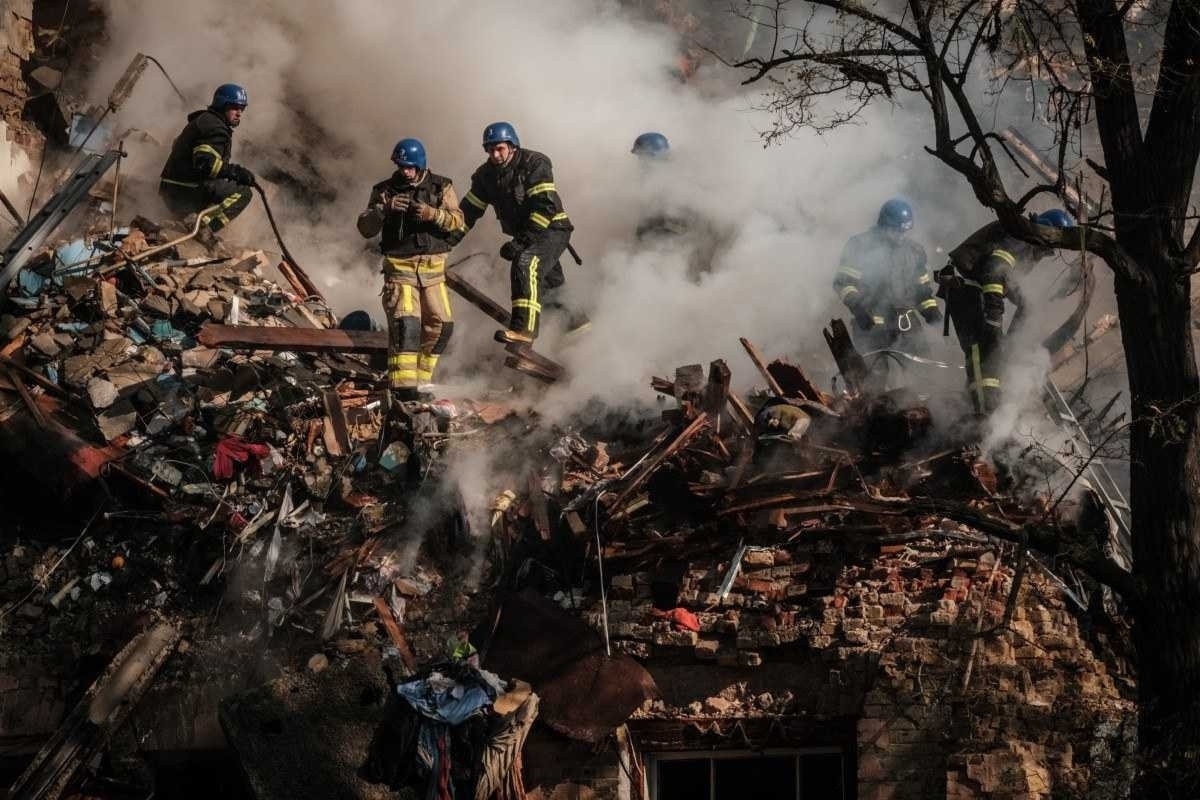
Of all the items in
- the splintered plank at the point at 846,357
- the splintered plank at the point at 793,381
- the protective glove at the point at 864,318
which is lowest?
the splintered plank at the point at 793,381

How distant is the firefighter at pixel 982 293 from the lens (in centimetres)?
904

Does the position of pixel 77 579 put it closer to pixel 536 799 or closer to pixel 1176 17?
pixel 536 799

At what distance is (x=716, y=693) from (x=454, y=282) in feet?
15.8

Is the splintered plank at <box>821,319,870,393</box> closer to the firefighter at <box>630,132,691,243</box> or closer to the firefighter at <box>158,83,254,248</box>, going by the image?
the firefighter at <box>630,132,691,243</box>

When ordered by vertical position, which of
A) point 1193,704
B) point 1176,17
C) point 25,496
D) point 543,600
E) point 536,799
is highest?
point 1176,17

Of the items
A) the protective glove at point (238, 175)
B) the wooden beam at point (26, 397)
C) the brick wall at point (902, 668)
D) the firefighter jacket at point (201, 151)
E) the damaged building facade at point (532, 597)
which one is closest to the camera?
the brick wall at point (902, 668)

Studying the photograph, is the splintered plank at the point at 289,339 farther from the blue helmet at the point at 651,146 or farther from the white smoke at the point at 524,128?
the blue helmet at the point at 651,146

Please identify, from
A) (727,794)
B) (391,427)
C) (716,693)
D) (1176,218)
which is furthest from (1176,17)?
(391,427)

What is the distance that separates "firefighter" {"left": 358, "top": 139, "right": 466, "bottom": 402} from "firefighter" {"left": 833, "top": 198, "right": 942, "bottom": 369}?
293 cm

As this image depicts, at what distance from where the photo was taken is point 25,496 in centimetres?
921

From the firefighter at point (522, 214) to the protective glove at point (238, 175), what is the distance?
250cm

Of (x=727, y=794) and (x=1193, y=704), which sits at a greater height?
(x=1193, y=704)

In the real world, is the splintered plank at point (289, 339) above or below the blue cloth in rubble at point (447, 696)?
above

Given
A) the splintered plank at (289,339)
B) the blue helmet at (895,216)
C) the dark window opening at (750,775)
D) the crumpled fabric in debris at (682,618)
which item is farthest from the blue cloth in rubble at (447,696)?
the blue helmet at (895,216)
